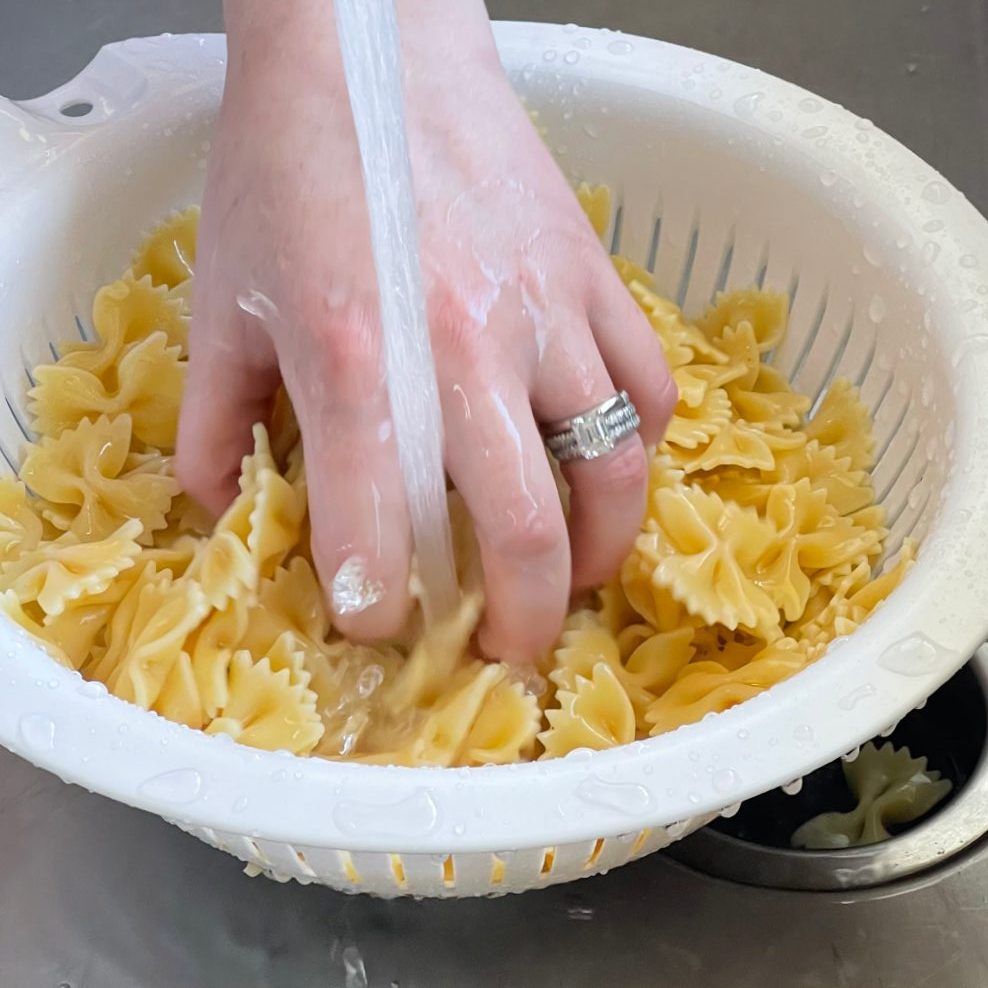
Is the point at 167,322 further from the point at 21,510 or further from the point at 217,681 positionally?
the point at 217,681

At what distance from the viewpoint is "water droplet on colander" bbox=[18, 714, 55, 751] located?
0.51 m

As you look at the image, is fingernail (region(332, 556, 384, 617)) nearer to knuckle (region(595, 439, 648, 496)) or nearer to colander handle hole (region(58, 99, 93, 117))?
knuckle (region(595, 439, 648, 496))

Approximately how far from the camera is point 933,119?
108cm

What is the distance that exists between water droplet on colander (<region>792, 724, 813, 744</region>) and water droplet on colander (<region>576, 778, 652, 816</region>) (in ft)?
0.24

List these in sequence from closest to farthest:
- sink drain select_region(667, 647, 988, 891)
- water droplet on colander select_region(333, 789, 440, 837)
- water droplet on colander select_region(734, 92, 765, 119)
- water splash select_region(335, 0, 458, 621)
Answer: water droplet on colander select_region(333, 789, 440, 837), water splash select_region(335, 0, 458, 621), sink drain select_region(667, 647, 988, 891), water droplet on colander select_region(734, 92, 765, 119)

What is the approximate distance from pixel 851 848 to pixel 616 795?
0.97ft

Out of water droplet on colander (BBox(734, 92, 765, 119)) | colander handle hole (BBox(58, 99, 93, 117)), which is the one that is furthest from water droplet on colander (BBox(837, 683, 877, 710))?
colander handle hole (BBox(58, 99, 93, 117))

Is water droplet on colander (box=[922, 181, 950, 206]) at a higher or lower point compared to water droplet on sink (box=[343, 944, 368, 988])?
higher

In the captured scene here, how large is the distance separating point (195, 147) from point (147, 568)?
34 centimetres

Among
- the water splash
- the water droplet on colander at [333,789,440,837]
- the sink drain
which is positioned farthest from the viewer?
the sink drain

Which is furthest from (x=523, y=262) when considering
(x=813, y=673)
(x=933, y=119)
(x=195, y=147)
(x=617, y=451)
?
(x=933, y=119)

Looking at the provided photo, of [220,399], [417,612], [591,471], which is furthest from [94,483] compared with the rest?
[591,471]

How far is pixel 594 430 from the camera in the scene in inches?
25.3

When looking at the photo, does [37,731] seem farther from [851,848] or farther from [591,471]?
[851,848]
